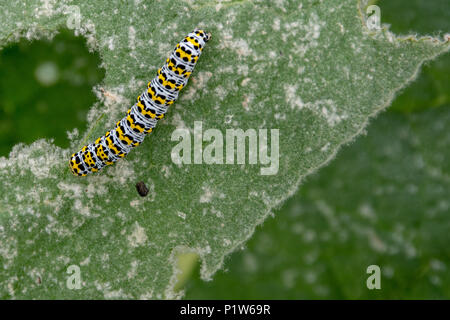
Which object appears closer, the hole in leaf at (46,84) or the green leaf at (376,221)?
the green leaf at (376,221)

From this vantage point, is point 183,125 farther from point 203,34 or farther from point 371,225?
point 371,225

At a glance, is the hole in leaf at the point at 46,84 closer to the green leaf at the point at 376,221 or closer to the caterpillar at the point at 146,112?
the caterpillar at the point at 146,112

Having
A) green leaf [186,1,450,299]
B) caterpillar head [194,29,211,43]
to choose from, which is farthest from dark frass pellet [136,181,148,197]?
caterpillar head [194,29,211,43]

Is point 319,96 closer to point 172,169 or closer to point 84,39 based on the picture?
point 172,169

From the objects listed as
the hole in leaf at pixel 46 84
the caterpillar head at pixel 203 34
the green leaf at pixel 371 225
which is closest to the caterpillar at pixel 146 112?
the caterpillar head at pixel 203 34

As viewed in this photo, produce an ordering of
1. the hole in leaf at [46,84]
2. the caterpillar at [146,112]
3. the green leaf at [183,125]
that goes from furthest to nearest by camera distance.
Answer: the hole in leaf at [46,84]
the green leaf at [183,125]
the caterpillar at [146,112]

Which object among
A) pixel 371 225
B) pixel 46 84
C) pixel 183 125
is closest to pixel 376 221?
pixel 371 225
